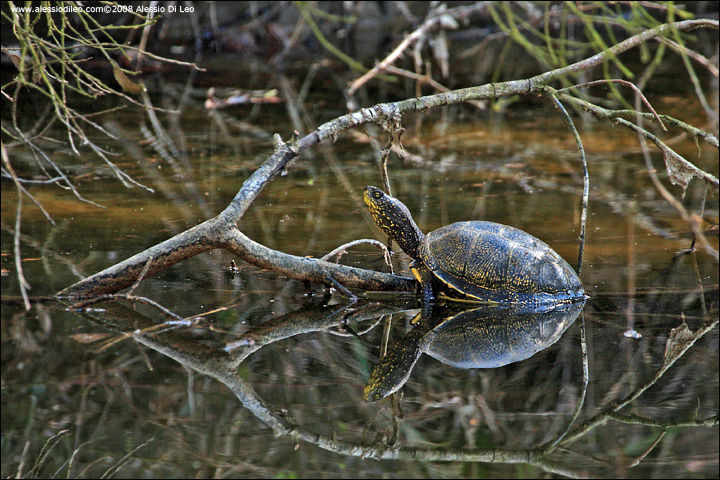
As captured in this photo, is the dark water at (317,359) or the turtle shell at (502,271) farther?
the turtle shell at (502,271)

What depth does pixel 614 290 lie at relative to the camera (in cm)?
467

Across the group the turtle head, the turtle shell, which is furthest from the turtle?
the turtle head

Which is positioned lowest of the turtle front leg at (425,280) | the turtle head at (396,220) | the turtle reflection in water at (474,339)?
the turtle reflection in water at (474,339)

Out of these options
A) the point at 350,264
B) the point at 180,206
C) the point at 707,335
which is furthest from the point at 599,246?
the point at 180,206

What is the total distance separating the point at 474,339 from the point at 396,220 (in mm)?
1070

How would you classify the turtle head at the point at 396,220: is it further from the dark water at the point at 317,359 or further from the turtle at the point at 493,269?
the dark water at the point at 317,359

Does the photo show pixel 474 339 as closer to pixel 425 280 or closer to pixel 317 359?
pixel 425 280

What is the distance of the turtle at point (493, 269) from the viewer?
175 inches

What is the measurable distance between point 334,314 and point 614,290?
172cm

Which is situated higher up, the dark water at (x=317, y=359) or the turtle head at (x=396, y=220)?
the turtle head at (x=396, y=220)

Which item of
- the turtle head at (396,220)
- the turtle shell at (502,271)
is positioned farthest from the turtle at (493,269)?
the turtle head at (396,220)

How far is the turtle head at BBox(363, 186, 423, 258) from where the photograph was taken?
4.80 m

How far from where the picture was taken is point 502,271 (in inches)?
175

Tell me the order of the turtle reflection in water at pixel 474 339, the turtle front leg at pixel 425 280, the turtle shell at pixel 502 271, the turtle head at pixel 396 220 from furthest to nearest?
the turtle head at pixel 396 220, the turtle front leg at pixel 425 280, the turtle shell at pixel 502 271, the turtle reflection in water at pixel 474 339
